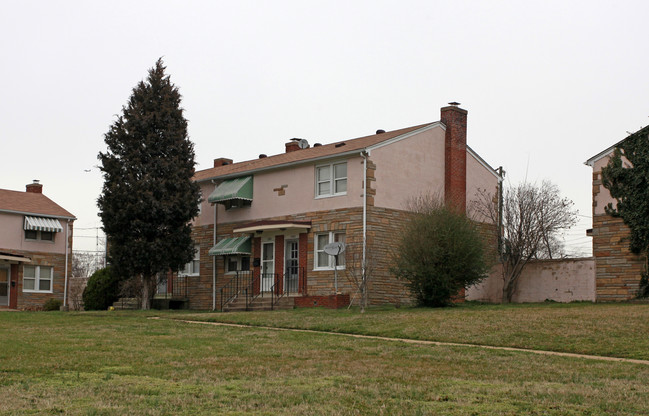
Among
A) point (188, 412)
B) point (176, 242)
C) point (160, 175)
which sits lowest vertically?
point (188, 412)

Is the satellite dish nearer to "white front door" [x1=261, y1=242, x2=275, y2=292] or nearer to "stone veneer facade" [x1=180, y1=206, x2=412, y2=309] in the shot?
"stone veneer facade" [x1=180, y1=206, x2=412, y2=309]

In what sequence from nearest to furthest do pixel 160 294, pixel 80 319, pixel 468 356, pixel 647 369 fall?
1. pixel 647 369
2. pixel 468 356
3. pixel 80 319
4. pixel 160 294

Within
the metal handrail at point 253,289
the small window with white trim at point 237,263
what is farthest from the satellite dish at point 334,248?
the small window with white trim at point 237,263

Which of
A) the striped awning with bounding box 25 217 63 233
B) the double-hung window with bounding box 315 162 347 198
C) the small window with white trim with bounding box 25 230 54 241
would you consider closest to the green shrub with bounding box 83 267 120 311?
the striped awning with bounding box 25 217 63 233

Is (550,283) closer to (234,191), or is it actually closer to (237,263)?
(237,263)

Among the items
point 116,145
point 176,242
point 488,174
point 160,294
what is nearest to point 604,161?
point 488,174

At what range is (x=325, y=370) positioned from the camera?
1293 cm

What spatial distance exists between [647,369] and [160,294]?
27442 mm

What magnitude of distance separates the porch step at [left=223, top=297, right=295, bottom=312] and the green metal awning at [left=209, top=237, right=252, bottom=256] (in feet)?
6.65

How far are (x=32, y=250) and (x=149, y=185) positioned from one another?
1334 centimetres

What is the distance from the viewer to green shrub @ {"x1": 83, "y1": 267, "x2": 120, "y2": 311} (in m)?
35.6

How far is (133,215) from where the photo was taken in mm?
30188

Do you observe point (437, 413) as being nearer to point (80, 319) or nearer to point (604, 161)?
point (80, 319)

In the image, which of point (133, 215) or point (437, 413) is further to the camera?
point (133, 215)
